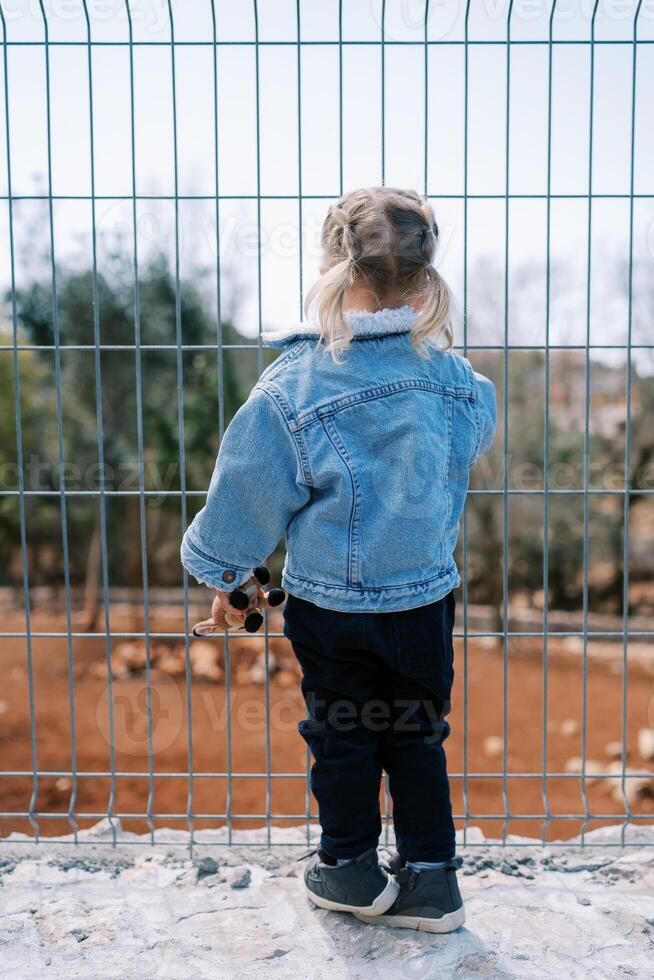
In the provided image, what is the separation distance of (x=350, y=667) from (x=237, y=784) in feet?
12.8

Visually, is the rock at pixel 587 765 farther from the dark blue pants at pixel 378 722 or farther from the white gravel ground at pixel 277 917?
the dark blue pants at pixel 378 722

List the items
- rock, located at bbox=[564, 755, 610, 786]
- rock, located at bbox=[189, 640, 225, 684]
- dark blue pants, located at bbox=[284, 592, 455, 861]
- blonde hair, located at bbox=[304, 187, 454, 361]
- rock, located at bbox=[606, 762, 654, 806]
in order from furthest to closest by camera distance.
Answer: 1. rock, located at bbox=[189, 640, 225, 684]
2. rock, located at bbox=[564, 755, 610, 786]
3. rock, located at bbox=[606, 762, 654, 806]
4. dark blue pants, located at bbox=[284, 592, 455, 861]
5. blonde hair, located at bbox=[304, 187, 454, 361]

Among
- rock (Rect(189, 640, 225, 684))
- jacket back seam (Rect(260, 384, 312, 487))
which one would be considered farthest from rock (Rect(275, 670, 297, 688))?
jacket back seam (Rect(260, 384, 312, 487))

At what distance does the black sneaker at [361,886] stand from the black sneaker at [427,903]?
26 millimetres

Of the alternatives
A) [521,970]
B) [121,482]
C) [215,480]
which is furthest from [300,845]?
[121,482]

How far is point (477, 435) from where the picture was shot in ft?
5.97

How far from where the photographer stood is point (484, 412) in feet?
6.05

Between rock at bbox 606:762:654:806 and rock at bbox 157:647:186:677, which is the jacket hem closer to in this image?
rock at bbox 606:762:654:806

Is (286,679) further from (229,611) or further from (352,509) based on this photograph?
(352,509)

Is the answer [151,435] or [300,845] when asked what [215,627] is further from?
[151,435]

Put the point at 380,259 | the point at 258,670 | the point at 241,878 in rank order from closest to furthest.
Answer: the point at 380,259
the point at 241,878
the point at 258,670

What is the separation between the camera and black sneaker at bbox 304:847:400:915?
1.82m

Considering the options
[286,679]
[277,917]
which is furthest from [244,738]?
[277,917]

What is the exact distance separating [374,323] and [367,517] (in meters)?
0.39
